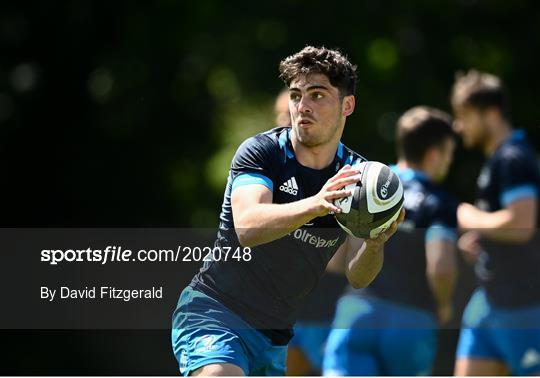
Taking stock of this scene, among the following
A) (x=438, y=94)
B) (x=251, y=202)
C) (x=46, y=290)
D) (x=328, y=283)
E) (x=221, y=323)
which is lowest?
(x=221, y=323)

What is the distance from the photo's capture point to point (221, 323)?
6.12 m

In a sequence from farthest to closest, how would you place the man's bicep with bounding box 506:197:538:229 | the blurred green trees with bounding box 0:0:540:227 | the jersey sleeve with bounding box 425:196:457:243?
the blurred green trees with bounding box 0:0:540:227 < the man's bicep with bounding box 506:197:538:229 < the jersey sleeve with bounding box 425:196:457:243

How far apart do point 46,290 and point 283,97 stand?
6475 millimetres

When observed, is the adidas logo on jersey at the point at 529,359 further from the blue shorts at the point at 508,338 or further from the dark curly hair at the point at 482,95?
the dark curly hair at the point at 482,95

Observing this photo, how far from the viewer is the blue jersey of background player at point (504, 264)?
329 inches

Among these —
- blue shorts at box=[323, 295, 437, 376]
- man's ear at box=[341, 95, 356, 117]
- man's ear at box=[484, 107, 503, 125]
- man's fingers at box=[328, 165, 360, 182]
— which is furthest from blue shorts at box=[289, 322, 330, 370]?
man's fingers at box=[328, 165, 360, 182]

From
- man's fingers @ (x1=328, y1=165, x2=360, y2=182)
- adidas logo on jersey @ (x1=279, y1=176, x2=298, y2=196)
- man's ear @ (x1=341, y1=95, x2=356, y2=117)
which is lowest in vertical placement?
man's fingers @ (x1=328, y1=165, x2=360, y2=182)

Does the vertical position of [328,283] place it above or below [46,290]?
below

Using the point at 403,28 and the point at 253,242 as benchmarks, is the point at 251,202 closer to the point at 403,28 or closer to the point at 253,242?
the point at 253,242

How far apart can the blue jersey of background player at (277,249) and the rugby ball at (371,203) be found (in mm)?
115

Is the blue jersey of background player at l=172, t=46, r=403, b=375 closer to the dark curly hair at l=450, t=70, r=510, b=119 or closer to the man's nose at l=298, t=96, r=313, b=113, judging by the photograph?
the man's nose at l=298, t=96, r=313, b=113

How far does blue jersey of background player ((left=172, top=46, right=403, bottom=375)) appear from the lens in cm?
599

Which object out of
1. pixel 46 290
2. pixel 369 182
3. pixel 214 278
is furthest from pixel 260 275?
pixel 46 290
